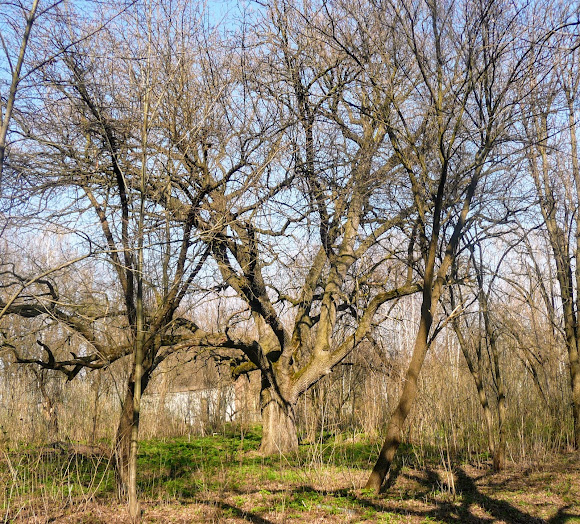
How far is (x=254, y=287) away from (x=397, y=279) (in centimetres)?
383

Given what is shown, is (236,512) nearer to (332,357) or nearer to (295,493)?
(295,493)

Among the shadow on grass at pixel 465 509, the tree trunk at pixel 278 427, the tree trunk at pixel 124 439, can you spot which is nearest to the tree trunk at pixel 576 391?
the shadow on grass at pixel 465 509

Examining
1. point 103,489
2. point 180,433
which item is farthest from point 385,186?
point 180,433

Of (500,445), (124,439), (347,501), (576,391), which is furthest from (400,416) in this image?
(576,391)

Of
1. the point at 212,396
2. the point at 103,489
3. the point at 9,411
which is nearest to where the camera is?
the point at 103,489

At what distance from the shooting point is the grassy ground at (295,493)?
221 inches

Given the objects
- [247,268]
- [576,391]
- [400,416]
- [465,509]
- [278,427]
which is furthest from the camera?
[576,391]

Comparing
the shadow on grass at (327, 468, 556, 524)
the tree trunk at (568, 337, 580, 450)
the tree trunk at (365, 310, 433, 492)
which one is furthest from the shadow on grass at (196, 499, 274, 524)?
the tree trunk at (568, 337, 580, 450)

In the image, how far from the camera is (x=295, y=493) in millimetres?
6590

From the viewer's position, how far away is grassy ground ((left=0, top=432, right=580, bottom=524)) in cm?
562

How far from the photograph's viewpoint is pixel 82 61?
6.11 metres

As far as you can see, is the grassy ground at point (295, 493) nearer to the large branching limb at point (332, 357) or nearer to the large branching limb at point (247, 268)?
the large branching limb at point (332, 357)

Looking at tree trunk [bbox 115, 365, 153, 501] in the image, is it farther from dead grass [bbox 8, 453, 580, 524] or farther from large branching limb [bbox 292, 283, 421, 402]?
large branching limb [bbox 292, 283, 421, 402]

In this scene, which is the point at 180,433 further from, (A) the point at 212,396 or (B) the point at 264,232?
(B) the point at 264,232
